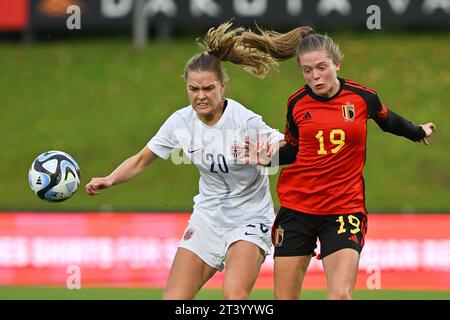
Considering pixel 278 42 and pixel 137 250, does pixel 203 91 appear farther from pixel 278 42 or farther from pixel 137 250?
pixel 137 250

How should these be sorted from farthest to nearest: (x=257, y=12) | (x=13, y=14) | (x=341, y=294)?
(x=13, y=14) < (x=257, y=12) < (x=341, y=294)

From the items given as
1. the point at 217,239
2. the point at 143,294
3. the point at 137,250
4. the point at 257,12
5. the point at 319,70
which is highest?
the point at 257,12

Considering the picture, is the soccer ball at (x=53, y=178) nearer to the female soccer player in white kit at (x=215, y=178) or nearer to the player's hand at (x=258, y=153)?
the female soccer player in white kit at (x=215, y=178)

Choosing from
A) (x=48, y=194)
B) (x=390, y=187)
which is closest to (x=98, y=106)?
(x=390, y=187)

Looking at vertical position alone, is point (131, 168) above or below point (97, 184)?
above

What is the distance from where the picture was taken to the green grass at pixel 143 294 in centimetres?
1083

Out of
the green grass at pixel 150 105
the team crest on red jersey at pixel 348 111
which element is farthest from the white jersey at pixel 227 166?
the green grass at pixel 150 105

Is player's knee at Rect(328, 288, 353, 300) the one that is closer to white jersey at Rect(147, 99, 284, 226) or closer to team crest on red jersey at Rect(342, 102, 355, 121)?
white jersey at Rect(147, 99, 284, 226)

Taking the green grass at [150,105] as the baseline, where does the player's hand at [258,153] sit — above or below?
below

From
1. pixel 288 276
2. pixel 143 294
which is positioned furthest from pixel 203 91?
pixel 143 294

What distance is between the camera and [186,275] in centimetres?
669

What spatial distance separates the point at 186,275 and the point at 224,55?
1618 millimetres

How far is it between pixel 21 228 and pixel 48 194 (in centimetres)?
509

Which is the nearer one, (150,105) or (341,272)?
(341,272)
